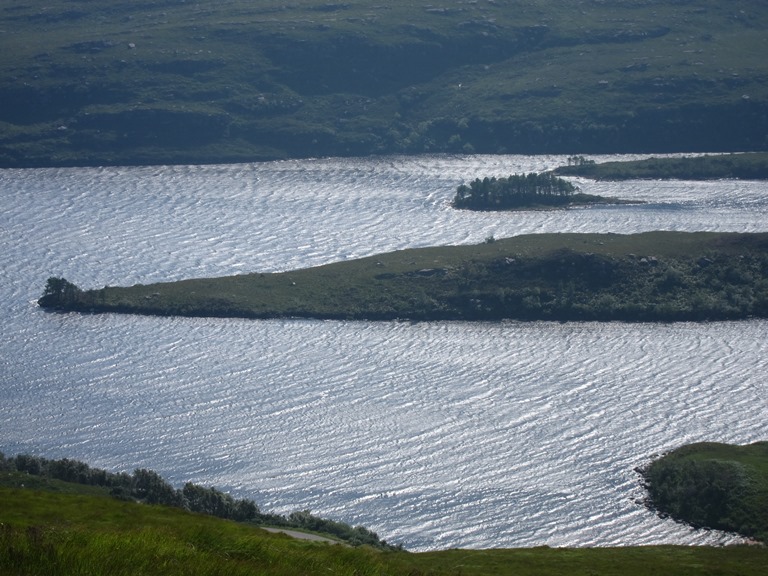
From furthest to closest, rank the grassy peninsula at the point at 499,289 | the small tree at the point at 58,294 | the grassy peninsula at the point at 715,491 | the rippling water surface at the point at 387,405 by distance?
the small tree at the point at 58,294 < the grassy peninsula at the point at 499,289 < the rippling water surface at the point at 387,405 < the grassy peninsula at the point at 715,491

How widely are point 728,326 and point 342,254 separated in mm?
51406

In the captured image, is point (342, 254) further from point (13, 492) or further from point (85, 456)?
point (13, 492)

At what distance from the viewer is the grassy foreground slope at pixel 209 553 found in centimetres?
3500

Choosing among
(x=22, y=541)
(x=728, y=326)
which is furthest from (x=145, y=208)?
(x=22, y=541)

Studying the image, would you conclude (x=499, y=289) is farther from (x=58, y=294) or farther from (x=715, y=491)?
(x=715, y=491)

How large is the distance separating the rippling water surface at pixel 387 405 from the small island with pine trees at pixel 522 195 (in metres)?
42.2

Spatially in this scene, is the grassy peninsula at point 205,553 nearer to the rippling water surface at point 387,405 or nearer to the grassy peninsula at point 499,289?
the rippling water surface at point 387,405

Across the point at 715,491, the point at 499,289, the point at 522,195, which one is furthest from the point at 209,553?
the point at 522,195

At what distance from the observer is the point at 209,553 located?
38688mm

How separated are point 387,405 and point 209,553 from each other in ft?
210

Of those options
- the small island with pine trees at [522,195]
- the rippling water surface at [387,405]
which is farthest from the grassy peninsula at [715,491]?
the small island with pine trees at [522,195]

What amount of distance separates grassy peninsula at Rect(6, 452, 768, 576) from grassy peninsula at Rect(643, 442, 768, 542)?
7178mm

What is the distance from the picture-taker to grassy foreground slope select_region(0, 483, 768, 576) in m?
35.0

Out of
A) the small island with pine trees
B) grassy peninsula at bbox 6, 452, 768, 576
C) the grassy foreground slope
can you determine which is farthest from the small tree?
the small island with pine trees
